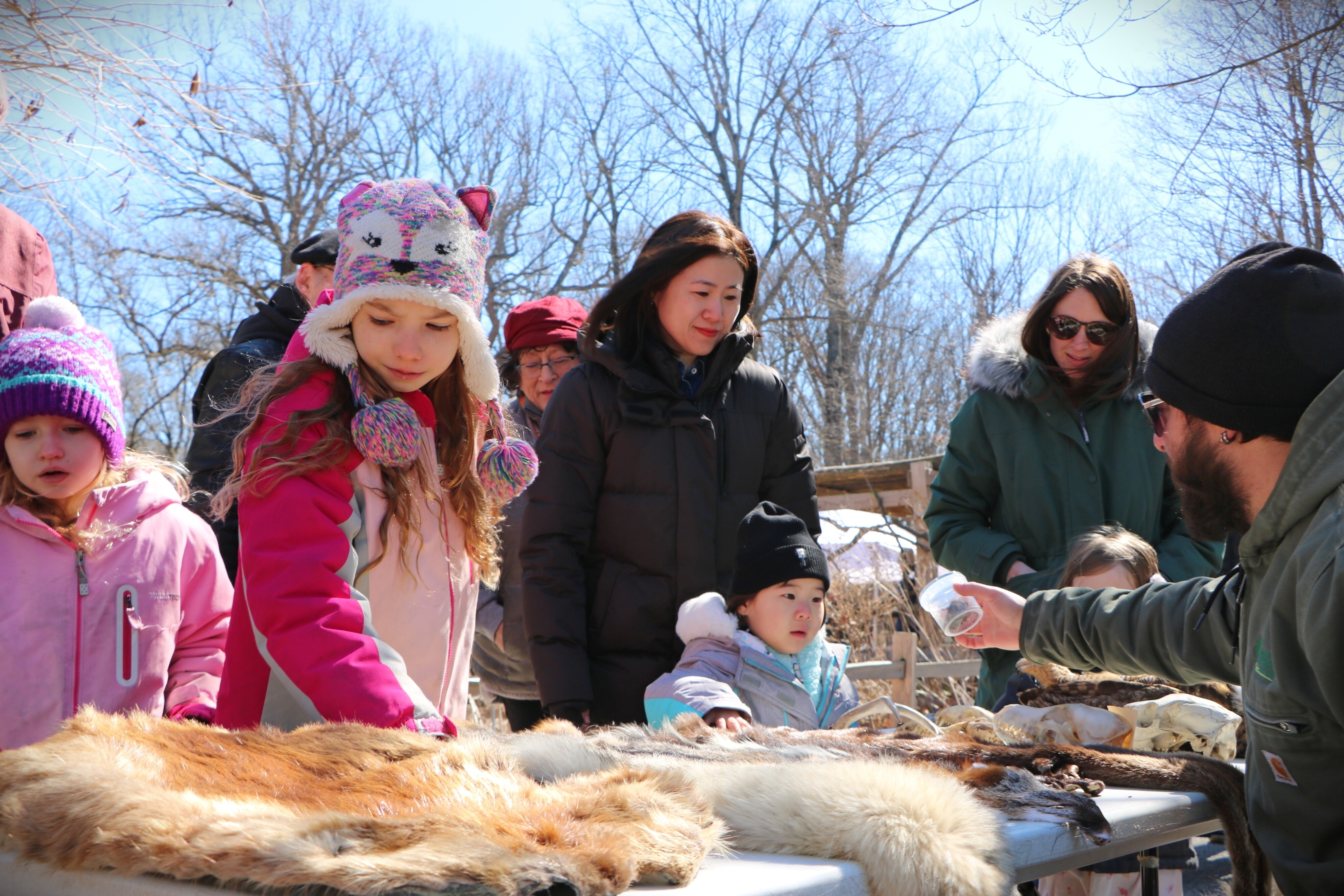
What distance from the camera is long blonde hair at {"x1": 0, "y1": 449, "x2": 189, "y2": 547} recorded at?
232cm

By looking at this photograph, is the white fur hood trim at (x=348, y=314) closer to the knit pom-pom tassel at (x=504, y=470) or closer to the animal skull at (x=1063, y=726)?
the knit pom-pom tassel at (x=504, y=470)

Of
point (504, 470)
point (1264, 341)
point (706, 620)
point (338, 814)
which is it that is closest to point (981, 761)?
point (1264, 341)

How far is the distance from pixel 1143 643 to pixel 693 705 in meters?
1.03

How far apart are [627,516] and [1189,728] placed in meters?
1.52

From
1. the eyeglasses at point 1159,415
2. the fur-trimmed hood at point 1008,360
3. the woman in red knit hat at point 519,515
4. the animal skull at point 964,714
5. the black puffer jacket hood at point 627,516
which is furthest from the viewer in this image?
the woman in red knit hat at point 519,515

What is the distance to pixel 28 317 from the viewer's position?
2.56 meters

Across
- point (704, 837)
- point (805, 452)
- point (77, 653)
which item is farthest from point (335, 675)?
point (805, 452)

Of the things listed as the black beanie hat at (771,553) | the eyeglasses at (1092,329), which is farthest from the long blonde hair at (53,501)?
the eyeglasses at (1092,329)

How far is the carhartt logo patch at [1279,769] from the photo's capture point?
4.65ft

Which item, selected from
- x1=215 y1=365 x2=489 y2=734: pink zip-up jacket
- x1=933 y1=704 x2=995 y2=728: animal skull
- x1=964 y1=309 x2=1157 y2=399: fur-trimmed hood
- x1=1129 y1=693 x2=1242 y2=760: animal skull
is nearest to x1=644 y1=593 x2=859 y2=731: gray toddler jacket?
x1=933 y1=704 x2=995 y2=728: animal skull

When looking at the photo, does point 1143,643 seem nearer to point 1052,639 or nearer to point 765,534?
point 1052,639

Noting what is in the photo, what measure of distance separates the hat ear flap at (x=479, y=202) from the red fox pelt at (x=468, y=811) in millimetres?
1191

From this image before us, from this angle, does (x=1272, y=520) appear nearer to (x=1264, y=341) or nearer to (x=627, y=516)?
(x=1264, y=341)

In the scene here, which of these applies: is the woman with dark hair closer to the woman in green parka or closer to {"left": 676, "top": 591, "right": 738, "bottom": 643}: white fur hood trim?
{"left": 676, "top": 591, "right": 738, "bottom": 643}: white fur hood trim
